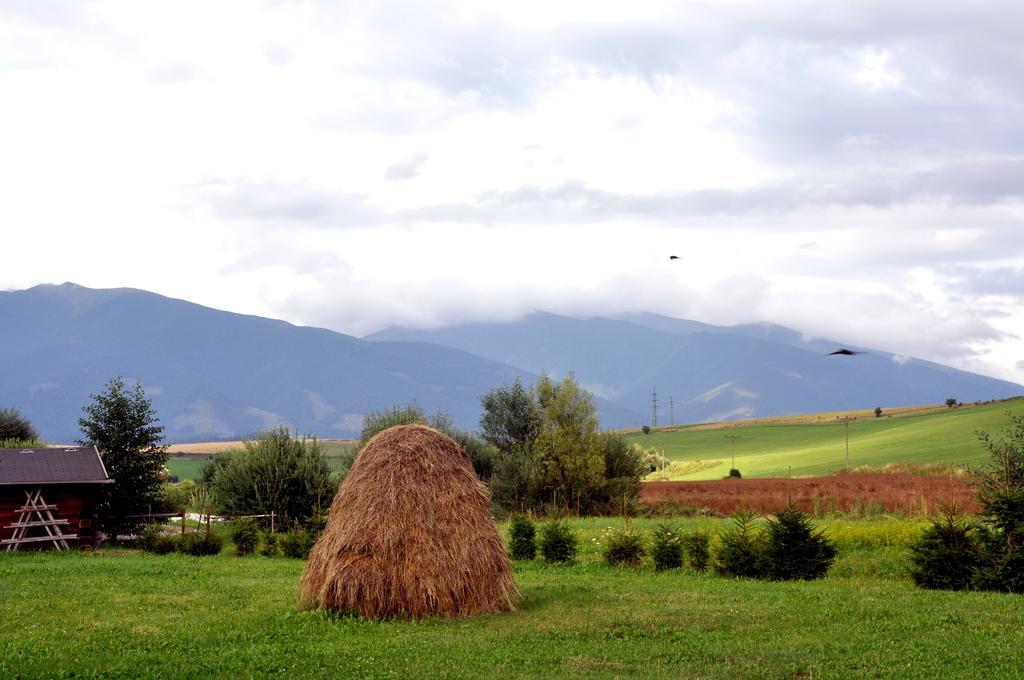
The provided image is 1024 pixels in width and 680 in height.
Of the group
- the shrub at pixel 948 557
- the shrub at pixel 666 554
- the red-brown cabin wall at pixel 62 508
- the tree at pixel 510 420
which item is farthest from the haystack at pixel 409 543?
the tree at pixel 510 420

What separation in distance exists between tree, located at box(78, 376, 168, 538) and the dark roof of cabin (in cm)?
299

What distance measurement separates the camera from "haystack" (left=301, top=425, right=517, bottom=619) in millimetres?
20141

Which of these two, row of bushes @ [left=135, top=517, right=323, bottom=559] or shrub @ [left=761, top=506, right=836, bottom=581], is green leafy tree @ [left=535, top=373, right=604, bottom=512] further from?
shrub @ [left=761, top=506, right=836, bottom=581]

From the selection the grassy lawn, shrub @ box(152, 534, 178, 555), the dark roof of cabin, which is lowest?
the grassy lawn

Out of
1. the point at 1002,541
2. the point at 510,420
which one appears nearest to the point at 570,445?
the point at 510,420

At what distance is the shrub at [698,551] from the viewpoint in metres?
28.4

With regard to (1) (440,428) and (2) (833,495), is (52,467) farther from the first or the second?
(2) (833,495)

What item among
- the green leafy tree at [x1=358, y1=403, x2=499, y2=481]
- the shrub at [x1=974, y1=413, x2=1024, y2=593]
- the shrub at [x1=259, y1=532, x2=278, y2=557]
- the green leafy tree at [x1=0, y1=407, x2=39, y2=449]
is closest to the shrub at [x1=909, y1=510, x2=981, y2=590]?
the shrub at [x1=974, y1=413, x2=1024, y2=593]

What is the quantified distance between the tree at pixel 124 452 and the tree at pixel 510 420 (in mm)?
21943

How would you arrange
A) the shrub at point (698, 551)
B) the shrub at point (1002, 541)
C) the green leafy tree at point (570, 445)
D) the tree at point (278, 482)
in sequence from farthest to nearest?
the green leafy tree at point (570, 445)
the tree at point (278, 482)
the shrub at point (698, 551)
the shrub at point (1002, 541)

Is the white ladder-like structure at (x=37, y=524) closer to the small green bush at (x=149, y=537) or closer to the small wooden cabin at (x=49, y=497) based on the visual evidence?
the small wooden cabin at (x=49, y=497)

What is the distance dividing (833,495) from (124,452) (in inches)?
1280

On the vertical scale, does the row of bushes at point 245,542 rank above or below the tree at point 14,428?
below

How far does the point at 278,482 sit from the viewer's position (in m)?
45.0
